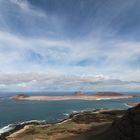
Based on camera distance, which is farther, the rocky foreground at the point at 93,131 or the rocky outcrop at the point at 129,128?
the rocky foreground at the point at 93,131

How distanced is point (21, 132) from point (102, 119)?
1085 inches

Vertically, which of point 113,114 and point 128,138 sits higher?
point 113,114

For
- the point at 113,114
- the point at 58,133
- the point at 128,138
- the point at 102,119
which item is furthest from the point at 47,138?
the point at 113,114

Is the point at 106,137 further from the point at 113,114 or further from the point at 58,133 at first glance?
the point at 113,114

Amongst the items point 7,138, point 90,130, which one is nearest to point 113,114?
point 90,130

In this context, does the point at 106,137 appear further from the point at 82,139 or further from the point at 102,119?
the point at 102,119

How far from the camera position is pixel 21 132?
6712 centimetres

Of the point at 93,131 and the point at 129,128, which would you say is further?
the point at 93,131

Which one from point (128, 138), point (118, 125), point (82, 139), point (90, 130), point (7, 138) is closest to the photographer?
point (128, 138)

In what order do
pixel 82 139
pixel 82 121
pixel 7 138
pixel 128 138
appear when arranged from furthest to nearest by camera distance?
pixel 82 121 < pixel 7 138 < pixel 82 139 < pixel 128 138

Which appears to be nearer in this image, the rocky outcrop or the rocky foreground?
the rocky outcrop

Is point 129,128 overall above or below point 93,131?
above

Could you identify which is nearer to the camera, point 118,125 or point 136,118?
point 136,118

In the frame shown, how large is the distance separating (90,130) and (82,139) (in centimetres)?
851
